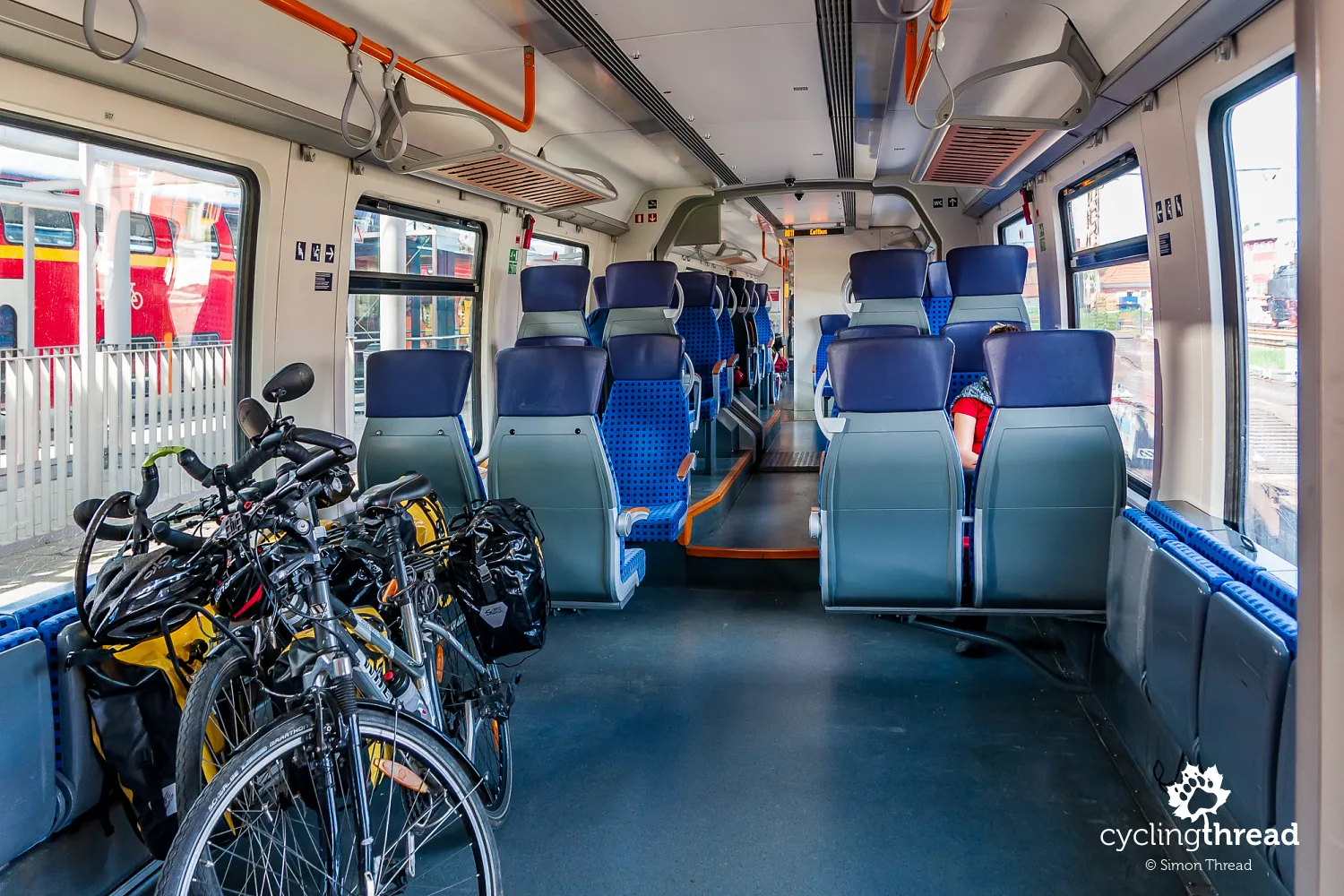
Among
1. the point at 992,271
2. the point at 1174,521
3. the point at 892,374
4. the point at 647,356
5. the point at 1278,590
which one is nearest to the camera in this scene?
the point at 1278,590

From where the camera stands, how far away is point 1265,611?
81.1 inches

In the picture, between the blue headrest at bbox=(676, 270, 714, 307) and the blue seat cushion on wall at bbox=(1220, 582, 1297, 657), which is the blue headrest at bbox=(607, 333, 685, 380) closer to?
the blue headrest at bbox=(676, 270, 714, 307)

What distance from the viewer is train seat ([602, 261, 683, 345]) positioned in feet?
21.3

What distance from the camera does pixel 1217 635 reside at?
2.22 metres

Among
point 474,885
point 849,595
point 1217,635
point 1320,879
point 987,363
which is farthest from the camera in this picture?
point 849,595

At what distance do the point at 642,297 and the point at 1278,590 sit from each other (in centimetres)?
496

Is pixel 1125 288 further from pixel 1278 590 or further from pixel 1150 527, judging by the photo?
pixel 1278 590

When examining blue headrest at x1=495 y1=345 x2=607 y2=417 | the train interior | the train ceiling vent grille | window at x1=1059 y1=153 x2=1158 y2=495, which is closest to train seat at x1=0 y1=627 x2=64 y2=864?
the train interior

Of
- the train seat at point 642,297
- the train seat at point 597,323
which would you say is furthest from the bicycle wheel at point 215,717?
the train seat at point 597,323

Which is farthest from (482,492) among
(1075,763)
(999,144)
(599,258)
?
(599,258)

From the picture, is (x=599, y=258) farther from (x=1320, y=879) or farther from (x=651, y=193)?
(x=1320, y=879)

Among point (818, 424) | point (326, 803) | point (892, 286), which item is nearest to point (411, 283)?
point (818, 424)

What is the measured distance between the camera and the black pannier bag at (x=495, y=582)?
277cm

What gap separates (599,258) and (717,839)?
27.0 ft
